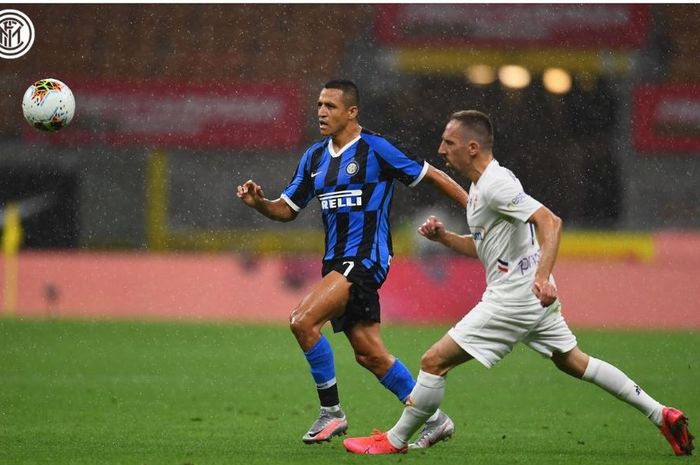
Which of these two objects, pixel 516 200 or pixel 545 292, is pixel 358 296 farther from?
pixel 545 292

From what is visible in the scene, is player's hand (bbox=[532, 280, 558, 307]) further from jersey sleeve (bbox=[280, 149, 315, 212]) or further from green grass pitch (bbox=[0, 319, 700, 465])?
jersey sleeve (bbox=[280, 149, 315, 212])

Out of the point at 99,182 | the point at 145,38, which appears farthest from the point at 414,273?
the point at 145,38

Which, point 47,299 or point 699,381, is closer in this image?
point 699,381

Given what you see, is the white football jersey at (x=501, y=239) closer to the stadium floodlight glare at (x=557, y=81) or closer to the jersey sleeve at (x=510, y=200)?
the jersey sleeve at (x=510, y=200)

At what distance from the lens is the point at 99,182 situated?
2064 cm

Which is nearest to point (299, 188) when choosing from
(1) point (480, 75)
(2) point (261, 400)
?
(2) point (261, 400)

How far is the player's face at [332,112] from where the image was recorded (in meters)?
6.67

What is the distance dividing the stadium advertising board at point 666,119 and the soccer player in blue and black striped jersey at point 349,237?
1478cm

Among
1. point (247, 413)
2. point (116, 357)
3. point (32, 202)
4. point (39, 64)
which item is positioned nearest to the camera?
point (247, 413)

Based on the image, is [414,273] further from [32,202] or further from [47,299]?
[32,202]

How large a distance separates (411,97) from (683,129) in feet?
15.0
